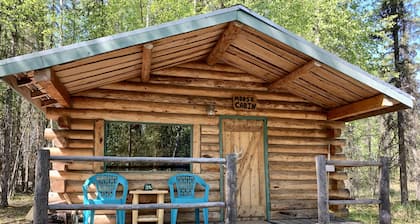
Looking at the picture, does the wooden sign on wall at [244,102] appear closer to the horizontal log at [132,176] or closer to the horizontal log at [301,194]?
the horizontal log at [132,176]

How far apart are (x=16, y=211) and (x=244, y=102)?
9.68 metres

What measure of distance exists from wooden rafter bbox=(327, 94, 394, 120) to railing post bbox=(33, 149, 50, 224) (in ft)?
16.6

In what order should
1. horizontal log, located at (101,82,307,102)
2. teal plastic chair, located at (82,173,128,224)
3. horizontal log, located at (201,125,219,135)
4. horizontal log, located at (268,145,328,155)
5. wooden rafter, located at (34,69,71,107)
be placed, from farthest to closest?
horizontal log, located at (268,145,328,155)
horizontal log, located at (201,125,219,135)
horizontal log, located at (101,82,307,102)
teal plastic chair, located at (82,173,128,224)
wooden rafter, located at (34,69,71,107)

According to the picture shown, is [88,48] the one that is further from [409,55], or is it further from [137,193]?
[409,55]

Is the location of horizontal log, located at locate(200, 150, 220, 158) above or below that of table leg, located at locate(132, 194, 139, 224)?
above

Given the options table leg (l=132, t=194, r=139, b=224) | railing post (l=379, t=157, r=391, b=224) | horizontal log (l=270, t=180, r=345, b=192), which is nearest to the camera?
railing post (l=379, t=157, r=391, b=224)

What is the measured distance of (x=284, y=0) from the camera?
604 inches

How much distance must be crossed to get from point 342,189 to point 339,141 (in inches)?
39.3

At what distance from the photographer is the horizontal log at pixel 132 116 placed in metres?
6.22

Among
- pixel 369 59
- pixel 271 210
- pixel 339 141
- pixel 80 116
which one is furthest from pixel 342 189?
pixel 369 59

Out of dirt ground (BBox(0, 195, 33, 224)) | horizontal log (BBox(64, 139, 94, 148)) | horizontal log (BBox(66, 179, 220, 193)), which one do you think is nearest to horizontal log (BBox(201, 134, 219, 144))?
horizontal log (BBox(66, 179, 220, 193))

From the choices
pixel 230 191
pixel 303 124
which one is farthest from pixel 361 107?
pixel 230 191

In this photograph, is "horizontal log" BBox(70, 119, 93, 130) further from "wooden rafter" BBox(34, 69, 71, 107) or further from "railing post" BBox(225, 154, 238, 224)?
"railing post" BBox(225, 154, 238, 224)

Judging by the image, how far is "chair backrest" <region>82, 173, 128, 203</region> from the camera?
579 cm
